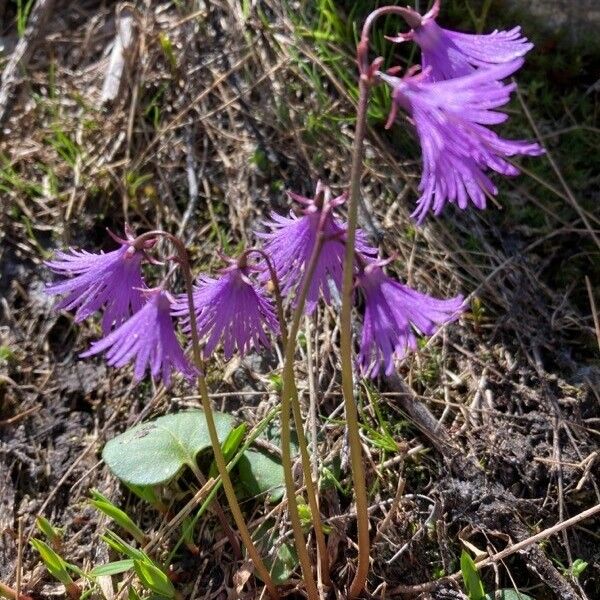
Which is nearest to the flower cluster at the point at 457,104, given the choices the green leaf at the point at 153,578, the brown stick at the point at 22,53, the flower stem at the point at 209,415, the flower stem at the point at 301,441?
the flower stem at the point at 301,441

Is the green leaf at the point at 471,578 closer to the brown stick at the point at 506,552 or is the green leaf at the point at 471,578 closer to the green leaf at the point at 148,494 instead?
the brown stick at the point at 506,552

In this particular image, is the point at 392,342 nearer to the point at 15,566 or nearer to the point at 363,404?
the point at 363,404

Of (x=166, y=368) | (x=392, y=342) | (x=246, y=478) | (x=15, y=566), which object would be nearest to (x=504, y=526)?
(x=246, y=478)

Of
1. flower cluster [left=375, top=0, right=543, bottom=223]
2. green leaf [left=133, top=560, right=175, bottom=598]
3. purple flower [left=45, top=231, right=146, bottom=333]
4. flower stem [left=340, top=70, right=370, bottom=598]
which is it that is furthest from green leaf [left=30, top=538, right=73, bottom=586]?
flower cluster [left=375, top=0, right=543, bottom=223]

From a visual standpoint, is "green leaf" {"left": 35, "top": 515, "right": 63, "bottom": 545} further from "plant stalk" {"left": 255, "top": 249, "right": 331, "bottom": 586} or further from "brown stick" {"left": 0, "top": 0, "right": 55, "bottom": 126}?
"brown stick" {"left": 0, "top": 0, "right": 55, "bottom": 126}

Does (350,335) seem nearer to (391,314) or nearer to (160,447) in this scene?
(391,314)

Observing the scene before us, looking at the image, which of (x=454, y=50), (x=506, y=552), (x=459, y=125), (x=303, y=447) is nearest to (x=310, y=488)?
(x=303, y=447)
